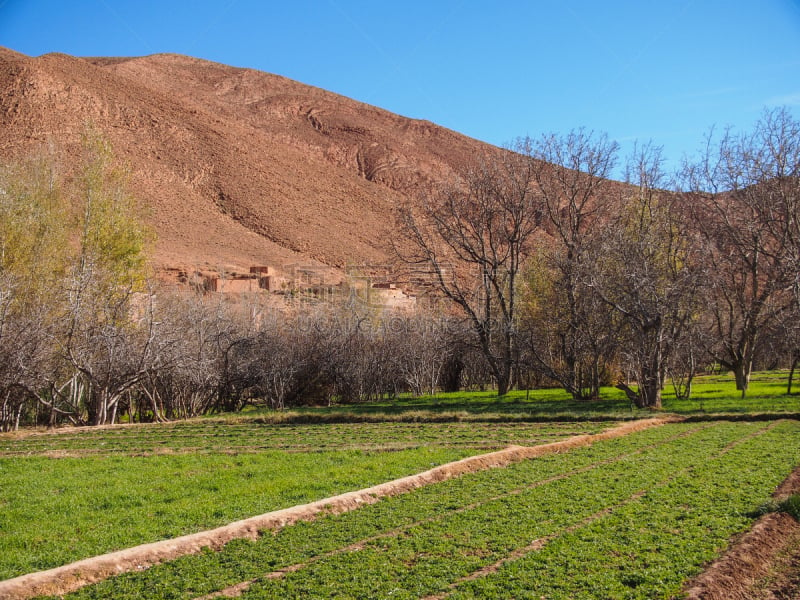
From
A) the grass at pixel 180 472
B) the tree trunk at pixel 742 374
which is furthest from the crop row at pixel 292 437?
the tree trunk at pixel 742 374

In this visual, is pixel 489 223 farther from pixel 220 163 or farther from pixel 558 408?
pixel 220 163

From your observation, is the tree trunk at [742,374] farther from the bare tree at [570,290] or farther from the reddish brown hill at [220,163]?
the reddish brown hill at [220,163]

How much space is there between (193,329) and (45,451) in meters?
13.8

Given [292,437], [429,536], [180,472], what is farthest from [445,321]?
[429,536]

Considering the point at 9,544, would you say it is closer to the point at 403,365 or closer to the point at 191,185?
the point at 403,365

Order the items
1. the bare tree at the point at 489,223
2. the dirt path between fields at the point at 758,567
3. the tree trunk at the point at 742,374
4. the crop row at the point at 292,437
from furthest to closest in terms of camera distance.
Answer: the bare tree at the point at 489,223 < the tree trunk at the point at 742,374 < the crop row at the point at 292,437 < the dirt path between fields at the point at 758,567

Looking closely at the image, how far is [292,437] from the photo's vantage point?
762 inches

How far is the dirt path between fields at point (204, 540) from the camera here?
644 centimetres

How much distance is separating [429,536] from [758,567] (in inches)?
138

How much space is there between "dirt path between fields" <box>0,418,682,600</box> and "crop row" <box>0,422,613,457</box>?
Answer: 3.69m

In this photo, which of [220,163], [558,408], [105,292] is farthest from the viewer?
[220,163]

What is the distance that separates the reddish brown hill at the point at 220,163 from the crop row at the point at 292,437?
39378mm

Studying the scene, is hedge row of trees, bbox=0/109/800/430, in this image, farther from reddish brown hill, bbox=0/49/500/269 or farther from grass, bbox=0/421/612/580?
reddish brown hill, bbox=0/49/500/269

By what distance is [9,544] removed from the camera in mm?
8023
